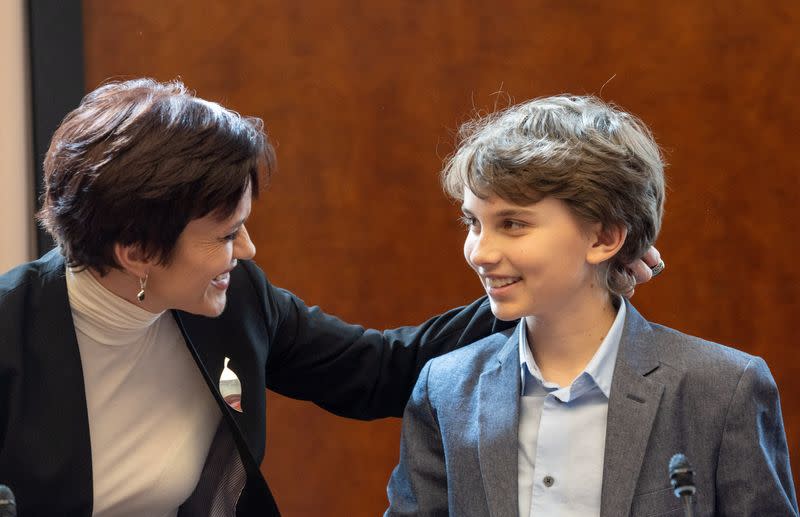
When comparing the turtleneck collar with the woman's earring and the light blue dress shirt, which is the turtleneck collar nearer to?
the woman's earring

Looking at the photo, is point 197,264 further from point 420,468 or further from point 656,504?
point 656,504

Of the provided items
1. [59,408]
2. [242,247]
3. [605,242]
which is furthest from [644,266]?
[59,408]

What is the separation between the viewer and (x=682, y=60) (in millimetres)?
2180

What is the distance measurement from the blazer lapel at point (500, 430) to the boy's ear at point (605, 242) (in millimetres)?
166

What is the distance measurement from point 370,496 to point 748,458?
1108 millimetres

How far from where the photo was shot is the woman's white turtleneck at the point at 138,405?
158cm

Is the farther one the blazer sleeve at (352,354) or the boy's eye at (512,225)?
the blazer sleeve at (352,354)

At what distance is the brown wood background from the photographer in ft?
7.11

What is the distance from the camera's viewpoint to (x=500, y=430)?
1.44m

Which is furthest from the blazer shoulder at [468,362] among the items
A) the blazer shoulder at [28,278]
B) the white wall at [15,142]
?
the white wall at [15,142]

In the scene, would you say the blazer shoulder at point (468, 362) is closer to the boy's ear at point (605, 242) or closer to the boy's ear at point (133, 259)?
the boy's ear at point (605, 242)

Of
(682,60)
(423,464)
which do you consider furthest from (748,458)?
(682,60)

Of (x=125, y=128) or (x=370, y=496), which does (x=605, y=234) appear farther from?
(x=370, y=496)

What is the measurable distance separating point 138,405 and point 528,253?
65 centimetres
